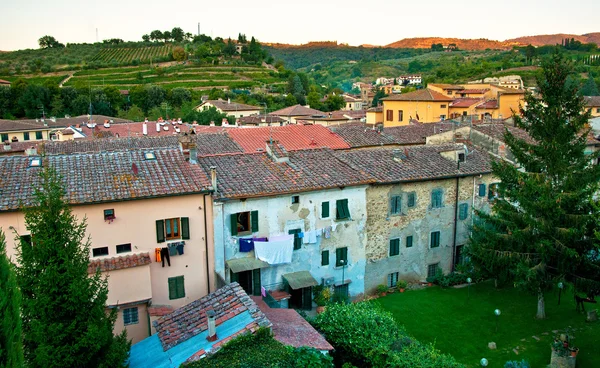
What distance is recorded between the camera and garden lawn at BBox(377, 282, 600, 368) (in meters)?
20.0

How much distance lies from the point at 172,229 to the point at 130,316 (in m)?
3.70

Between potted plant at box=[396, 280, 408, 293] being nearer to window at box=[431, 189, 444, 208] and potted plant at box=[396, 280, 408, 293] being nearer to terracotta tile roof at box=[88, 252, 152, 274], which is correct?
window at box=[431, 189, 444, 208]

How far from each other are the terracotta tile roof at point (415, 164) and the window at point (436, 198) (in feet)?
2.92

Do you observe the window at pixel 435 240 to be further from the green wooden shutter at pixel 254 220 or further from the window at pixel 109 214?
the window at pixel 109 214

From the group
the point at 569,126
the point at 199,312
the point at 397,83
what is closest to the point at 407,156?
the point at 569,126

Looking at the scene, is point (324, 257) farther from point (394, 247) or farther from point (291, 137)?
point (291, 137)

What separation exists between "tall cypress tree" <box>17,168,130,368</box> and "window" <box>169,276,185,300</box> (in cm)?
788

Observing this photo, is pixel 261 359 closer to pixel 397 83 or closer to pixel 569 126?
pixel 569 126

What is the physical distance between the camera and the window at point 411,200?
1033 inches

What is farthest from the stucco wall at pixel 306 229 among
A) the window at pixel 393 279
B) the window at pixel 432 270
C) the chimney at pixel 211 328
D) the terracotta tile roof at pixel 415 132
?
the terracotta tile roof at pixel 415 132

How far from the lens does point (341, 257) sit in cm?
2481

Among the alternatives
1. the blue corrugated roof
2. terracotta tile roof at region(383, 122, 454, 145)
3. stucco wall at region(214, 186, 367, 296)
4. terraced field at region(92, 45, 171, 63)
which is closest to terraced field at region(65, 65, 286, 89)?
terraced field at region(92, 45, 171, 63)

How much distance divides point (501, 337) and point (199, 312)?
1267 cm

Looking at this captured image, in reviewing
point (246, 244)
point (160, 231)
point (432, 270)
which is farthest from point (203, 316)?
point (432, 270)
